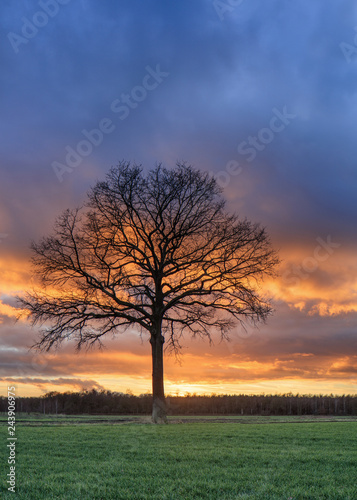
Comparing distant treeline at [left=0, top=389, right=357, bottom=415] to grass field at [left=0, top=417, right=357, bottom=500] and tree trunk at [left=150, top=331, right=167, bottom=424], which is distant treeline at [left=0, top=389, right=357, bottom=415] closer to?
tree trunk at [left=150, top=331, right=167, bottom=424]

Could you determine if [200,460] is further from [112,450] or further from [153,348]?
[153,348]

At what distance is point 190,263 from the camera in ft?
90.6

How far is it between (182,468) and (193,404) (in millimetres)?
80011

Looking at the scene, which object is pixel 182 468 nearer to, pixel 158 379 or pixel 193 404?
pixel 158 379

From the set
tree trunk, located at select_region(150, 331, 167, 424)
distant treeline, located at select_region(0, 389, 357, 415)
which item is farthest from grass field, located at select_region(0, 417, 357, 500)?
distant treeline, located at select_region(0, 389, 357, 415)

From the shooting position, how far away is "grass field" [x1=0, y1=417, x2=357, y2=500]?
6.90 m

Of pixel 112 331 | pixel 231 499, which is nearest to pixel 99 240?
pixel 112 331

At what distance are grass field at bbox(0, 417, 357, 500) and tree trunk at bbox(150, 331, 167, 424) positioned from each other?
10.8m

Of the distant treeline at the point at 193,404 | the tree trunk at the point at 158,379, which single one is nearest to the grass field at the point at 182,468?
the tree trunk at the point at 158,379

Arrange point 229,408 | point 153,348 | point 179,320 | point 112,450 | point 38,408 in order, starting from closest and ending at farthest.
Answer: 1. point 112,450
2. point 153,348
3. point 179,320
4. point 38,408
5. point 229,408

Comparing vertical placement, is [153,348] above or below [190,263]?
below

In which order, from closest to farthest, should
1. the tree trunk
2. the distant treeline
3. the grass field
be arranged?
the grass field → the tree trunk → the distant treeline

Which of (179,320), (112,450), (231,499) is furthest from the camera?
(179,320)

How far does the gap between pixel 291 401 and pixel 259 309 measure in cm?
7112
